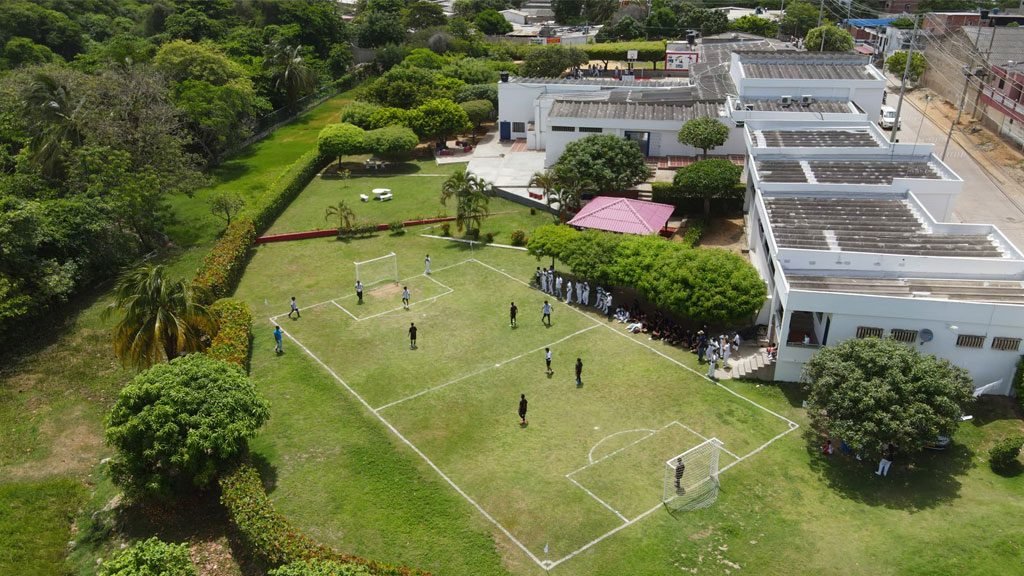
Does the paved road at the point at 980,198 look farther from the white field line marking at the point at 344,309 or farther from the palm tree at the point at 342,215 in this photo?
the palm tree at the point at 342,215

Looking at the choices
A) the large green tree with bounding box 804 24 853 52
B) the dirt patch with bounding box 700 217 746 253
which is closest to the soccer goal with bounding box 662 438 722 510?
the dirt patch with bounding box 700 217 746 253

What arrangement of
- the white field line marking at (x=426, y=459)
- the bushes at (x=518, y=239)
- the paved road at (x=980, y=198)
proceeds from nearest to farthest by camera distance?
the white field line marking at (x=426, y=459) → the paved road at (x=980, y=198) → the bushes at (x=518, y=239)

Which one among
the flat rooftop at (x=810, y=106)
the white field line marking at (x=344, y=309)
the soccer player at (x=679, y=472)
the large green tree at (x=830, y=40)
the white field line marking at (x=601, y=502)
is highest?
the large green tree at (x=830, y=40)

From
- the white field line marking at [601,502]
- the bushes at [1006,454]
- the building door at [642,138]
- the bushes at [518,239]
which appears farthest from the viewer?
the building door at [642,138]

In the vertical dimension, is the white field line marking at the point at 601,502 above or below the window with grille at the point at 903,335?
below

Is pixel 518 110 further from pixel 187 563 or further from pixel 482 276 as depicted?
pixel 187 563

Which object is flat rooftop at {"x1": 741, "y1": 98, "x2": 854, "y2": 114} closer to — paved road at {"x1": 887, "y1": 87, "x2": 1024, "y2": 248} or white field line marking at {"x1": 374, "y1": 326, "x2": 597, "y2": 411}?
paved road at {"x1": 887, "y1": 87, "x2": 1024, "y2": 248}

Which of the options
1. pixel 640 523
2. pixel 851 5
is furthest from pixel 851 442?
Answer: pixel 851 5

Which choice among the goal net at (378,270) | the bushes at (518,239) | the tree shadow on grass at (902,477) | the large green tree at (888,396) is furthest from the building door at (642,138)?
the tree shadow on grass at (902,477)
